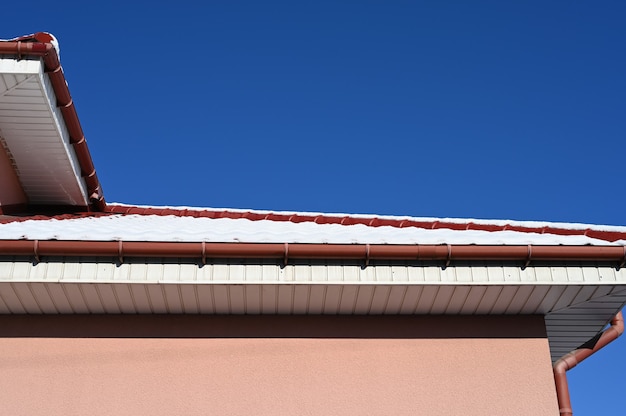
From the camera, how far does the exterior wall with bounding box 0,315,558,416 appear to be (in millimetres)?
4828

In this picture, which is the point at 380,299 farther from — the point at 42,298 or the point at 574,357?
the point at 42,298

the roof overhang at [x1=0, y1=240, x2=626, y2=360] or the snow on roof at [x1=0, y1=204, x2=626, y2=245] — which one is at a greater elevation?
the snow on roof at [x1=0, y1=204, x2=626, y2=245]

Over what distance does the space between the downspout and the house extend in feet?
0.14

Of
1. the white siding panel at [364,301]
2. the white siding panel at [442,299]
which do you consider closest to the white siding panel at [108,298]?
the white siding panel at [364,301]

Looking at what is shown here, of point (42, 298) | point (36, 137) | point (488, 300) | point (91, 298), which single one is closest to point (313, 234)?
point (488, 300)

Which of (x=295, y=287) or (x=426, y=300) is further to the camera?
(x=426, y=300)

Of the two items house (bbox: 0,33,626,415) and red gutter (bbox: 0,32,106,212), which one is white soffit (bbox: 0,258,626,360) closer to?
house (bbox: 0,33,626,415)

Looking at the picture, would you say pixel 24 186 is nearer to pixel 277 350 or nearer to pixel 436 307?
pixel 277 350

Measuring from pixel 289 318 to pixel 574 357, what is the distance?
7.29 feet

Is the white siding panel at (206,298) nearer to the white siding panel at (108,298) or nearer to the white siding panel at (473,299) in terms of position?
the white siding panel at (108,298)

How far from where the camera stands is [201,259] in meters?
4.86

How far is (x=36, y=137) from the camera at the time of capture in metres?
6.95

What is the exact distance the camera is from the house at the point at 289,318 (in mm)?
4820

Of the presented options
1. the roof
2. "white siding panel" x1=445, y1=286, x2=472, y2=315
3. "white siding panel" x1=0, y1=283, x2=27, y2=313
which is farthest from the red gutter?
"white siding panel" x1=445, y1=286, x2=472, y2=315
